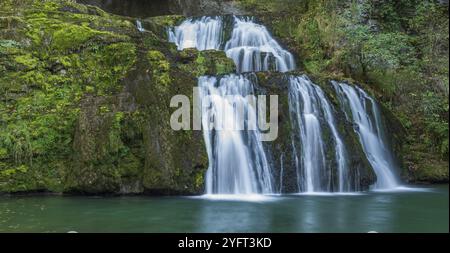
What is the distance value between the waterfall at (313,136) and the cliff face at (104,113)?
10.9 inches

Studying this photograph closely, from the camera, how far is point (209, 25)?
53.4 ft

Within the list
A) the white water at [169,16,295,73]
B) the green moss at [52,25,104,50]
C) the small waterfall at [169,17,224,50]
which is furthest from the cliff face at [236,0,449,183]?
the green moss at [52,25,104,50]

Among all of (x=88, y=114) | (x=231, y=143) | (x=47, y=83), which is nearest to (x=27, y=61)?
(x=47, y=83)

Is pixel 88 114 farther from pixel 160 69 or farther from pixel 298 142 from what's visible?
pixel 298 142

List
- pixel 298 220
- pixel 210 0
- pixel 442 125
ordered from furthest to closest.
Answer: pixel 210 0 < pixel 442 125 < pixel 298 220

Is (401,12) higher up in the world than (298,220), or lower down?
higher up

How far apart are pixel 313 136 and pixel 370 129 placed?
189cm

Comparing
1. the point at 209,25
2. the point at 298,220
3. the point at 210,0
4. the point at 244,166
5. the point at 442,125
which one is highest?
the point at 210,0

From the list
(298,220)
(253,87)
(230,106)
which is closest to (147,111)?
(230,106)

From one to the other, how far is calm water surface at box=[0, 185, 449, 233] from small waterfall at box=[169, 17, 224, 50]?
7.98m

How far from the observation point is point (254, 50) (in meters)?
14.7

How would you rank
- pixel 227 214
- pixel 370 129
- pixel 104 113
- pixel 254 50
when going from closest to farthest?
pixel 227 214
pixel 104 113
pixel 370 129
pixel 254 50
